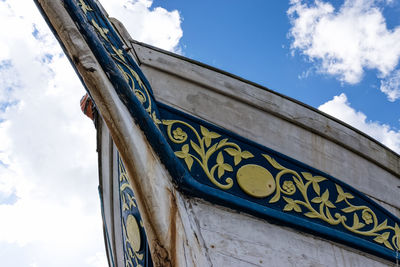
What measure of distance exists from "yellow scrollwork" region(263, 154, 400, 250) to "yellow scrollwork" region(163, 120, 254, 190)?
0.47 feet

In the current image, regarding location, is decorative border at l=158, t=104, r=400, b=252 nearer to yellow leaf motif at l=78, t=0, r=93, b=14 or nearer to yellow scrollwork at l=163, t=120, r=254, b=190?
yellow scrollwork at l=163, t=120, r=254, b=190

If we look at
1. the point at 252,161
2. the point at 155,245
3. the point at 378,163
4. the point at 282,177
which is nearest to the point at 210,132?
the point at 252,161

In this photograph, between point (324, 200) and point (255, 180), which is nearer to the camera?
point (255, 180)

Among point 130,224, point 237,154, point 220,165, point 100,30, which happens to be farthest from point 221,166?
point 100,30

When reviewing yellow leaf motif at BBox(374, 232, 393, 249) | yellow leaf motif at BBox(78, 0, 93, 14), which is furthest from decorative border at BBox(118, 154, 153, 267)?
yellow leaf motif at BBox(374, 232, 393, 249)

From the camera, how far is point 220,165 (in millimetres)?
1896

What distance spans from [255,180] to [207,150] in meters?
0.21

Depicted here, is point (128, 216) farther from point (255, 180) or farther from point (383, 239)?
point (383, 239)

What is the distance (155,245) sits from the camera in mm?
1473

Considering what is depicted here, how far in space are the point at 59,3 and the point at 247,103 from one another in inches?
33.0

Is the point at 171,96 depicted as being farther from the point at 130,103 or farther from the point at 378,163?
the point at 378,163

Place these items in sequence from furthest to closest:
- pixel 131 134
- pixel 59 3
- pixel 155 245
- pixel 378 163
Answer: pixel 378 163 < pixel 59 3 < pixel 131 134 < pixel 155 245

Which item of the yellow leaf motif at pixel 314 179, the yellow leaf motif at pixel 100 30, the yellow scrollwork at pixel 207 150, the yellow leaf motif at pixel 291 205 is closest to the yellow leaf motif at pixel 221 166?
the yellow scrollwork at pixel 207 150

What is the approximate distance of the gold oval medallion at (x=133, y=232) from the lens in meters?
2.10
